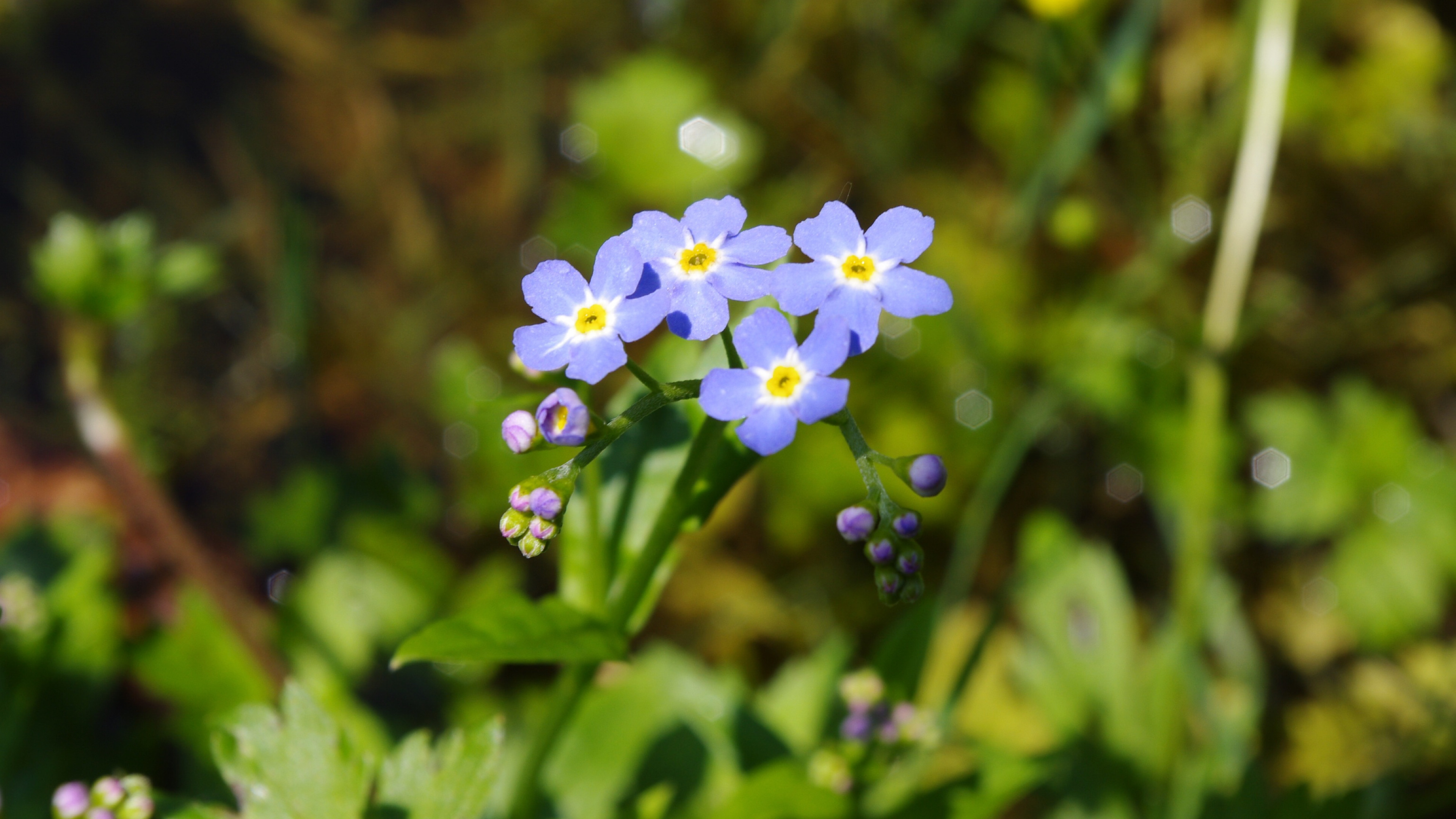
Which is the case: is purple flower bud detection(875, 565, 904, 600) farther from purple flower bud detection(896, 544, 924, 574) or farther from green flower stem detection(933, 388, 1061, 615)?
green flower stem detection(933, 388, 1061, 615)

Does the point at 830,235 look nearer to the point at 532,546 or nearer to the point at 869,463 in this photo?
the point at 869,463

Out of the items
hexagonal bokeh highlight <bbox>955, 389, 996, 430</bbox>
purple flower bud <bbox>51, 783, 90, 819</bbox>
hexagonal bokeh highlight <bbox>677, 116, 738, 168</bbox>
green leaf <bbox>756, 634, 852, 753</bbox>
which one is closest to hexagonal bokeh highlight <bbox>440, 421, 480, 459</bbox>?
hexagonal bokeh highlight <bbox>677, 116, 738, 168</bbox>

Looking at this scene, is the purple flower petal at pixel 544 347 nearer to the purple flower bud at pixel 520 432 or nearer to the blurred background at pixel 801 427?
the purple flower bud at pixel 520 432

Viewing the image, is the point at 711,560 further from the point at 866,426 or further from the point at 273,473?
the point at 273,473

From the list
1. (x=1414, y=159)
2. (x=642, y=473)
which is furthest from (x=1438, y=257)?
(x=642, y=473)

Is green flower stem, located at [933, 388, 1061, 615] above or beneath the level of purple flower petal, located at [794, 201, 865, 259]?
beneath

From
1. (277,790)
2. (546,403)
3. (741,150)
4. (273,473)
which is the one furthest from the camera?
(741,150)
